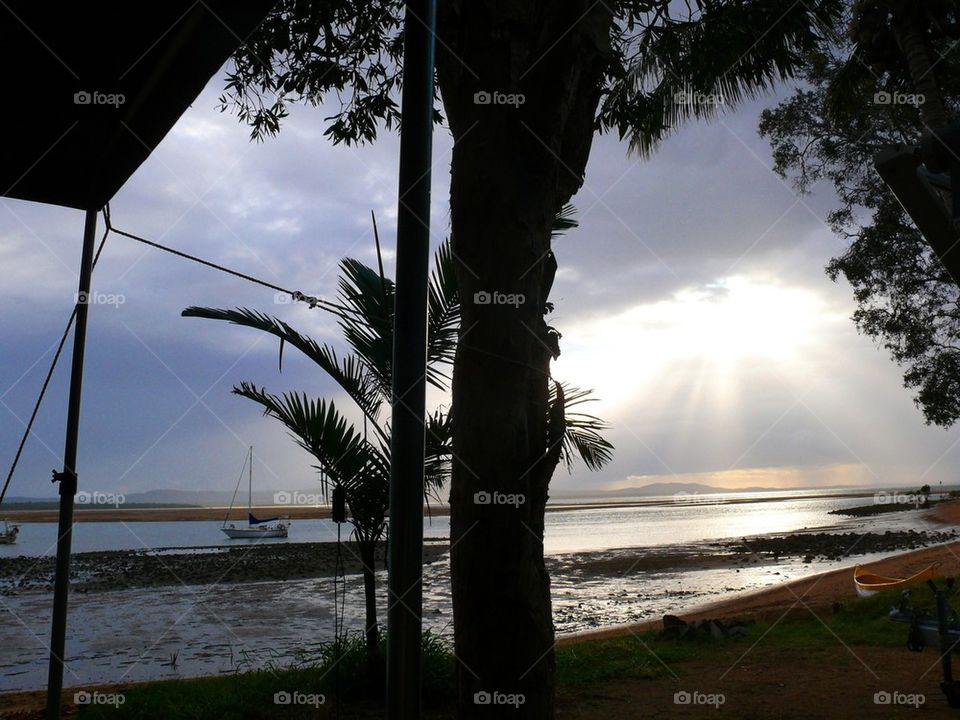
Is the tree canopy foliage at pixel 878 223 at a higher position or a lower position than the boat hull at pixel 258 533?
higher

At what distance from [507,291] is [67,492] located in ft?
6.59

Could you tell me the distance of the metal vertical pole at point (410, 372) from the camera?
1.66 meters

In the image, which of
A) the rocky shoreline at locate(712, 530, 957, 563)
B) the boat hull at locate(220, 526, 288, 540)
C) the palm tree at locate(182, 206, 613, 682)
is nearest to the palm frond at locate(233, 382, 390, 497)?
the palm tree at locate(182, 206, 613, 682)

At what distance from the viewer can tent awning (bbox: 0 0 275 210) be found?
233cm

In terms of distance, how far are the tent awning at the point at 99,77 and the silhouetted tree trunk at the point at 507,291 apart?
0.90 meters

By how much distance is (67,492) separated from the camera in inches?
119

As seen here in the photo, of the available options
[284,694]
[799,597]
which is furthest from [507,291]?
[799,597]

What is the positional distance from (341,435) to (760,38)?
3.99m

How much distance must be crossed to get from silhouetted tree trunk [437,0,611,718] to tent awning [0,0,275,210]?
0.90m

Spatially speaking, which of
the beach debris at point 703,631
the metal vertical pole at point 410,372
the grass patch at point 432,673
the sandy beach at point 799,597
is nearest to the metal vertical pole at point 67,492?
the grass patch at point 432,673

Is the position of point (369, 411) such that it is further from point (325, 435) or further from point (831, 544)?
point (831, 544)

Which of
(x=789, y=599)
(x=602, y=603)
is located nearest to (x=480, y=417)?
(x=789, y=599)

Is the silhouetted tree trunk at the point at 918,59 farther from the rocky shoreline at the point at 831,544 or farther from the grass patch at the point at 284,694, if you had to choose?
the rocky shoreline at the point at 831,544

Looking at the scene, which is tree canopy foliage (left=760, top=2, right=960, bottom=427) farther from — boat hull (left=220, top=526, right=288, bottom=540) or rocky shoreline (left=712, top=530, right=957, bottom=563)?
boat hull (left=220, top=526, right=288, bottom=540)
